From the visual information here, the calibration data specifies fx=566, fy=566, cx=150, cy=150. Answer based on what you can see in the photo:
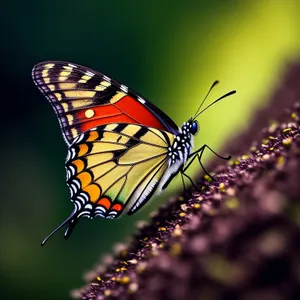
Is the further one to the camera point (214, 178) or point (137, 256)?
point (214, 178)

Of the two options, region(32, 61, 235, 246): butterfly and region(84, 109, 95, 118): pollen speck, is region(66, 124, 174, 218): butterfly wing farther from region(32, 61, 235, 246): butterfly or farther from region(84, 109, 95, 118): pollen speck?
region(84, 109, 95, 118): pollen speck

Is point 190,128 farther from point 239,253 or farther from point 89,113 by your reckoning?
point 239,253

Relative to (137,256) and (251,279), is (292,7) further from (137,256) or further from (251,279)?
(251,279)

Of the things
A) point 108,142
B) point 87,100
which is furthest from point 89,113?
point 108,142

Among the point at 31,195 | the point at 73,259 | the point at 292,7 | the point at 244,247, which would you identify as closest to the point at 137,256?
the point at 244,247

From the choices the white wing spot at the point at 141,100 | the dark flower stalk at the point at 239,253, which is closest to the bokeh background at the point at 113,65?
the white wing spot at the point at 141,100

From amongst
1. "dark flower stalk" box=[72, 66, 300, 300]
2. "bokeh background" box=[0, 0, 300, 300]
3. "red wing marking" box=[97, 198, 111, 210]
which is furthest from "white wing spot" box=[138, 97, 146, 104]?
"bokeh background" box=[0, 0, 300, 300]

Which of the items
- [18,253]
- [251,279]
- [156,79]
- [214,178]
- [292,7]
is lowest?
[18,253]

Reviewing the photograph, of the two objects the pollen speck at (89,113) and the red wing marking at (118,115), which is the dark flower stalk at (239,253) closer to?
the red wing marking at (118,115)
